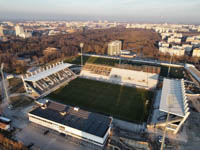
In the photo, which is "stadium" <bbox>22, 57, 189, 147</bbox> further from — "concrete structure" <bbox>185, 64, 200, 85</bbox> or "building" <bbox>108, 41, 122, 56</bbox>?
"building" <bbox>108, 41, 122, 56</bbox>

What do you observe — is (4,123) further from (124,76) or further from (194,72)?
(194,72)

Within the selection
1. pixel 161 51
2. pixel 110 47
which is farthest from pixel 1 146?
pixel 161 51

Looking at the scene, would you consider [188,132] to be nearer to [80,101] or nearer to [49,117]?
[80,101]

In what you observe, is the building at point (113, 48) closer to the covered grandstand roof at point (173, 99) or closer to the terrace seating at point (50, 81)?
→ the terrace seating at point (50, 81)

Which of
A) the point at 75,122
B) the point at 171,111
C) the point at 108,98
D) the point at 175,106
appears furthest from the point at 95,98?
the point at 175,106

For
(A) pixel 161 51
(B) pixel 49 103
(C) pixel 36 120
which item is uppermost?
(A) pixel 161 51

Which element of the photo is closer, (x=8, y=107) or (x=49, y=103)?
(x=49, y=103)

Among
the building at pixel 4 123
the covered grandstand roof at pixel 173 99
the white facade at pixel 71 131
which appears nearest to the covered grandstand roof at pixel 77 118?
the white facade at pixel 71 131
